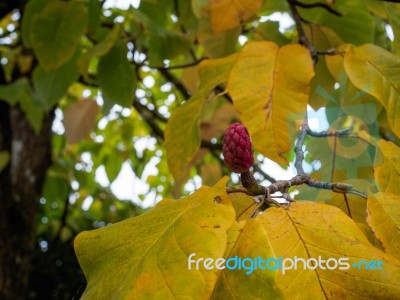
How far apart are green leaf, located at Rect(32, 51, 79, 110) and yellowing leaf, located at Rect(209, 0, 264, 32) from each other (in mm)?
602

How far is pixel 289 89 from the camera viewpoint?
2.49 feet

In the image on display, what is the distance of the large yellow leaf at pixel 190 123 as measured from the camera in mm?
856

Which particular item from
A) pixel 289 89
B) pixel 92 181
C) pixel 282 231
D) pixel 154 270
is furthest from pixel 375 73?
pixel 92 181

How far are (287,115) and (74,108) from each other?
1279 mm

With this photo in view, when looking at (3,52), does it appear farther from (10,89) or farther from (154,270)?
(154,270)

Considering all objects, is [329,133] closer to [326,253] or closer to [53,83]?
[326,253]

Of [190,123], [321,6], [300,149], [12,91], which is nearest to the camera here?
[300,149]

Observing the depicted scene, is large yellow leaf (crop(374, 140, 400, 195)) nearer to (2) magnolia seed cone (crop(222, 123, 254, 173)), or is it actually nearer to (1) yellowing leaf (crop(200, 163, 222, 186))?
(2) magnolia seed cone (crop(222, 123, 254, 173))

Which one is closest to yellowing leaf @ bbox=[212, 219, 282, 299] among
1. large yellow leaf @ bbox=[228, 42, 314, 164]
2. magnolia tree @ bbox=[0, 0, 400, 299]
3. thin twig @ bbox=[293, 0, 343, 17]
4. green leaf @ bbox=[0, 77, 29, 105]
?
magnolia tree @ bbox=[0, 0, 400, 299]

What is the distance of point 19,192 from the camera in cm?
227

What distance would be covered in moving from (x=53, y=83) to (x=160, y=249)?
3.51 ft

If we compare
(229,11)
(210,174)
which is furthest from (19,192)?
(229,11)

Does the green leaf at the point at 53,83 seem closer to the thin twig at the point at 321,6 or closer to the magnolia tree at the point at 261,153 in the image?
the magnolia tree at the point at 261,153

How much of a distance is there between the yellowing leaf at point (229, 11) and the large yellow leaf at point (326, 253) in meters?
0.55
